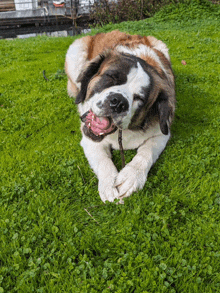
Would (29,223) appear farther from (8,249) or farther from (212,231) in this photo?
(212,231)

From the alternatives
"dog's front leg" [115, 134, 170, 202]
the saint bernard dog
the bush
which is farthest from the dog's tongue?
the bush

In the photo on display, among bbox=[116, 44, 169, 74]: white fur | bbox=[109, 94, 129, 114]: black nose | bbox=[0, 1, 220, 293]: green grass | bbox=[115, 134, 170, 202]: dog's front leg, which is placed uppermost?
bbox=[116, 44, 169, 74]: white fur

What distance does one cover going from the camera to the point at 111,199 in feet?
7.80

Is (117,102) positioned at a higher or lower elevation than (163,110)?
higher

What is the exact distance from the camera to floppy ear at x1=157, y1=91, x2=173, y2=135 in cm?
289

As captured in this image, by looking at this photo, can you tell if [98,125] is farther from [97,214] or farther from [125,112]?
[97,214]

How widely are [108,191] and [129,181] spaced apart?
0.71 ft

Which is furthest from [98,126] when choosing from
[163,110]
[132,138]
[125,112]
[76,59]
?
[76,59]

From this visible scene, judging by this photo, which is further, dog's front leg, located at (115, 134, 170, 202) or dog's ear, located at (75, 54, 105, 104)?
dog's ear, located at (75, 54, 105, 104)

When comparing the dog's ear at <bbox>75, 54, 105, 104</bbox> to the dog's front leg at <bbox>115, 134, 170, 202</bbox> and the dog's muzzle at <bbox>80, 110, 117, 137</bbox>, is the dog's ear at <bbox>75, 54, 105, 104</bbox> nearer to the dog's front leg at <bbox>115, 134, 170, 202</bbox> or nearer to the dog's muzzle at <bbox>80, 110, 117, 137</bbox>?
the dog's muzzle at <bbox>80, 110, 117, 137</bbox>

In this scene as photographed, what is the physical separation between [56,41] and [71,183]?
746 cm

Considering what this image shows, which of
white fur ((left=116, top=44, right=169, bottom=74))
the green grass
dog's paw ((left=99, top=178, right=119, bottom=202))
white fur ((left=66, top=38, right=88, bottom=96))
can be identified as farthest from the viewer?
white fur ((left=66, top=38, right=88, bottom=96))

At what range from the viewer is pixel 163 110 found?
9.57 feet

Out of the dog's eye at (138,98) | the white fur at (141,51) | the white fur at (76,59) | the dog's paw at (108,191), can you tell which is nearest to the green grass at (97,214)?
the dog's paw at (108,191)
